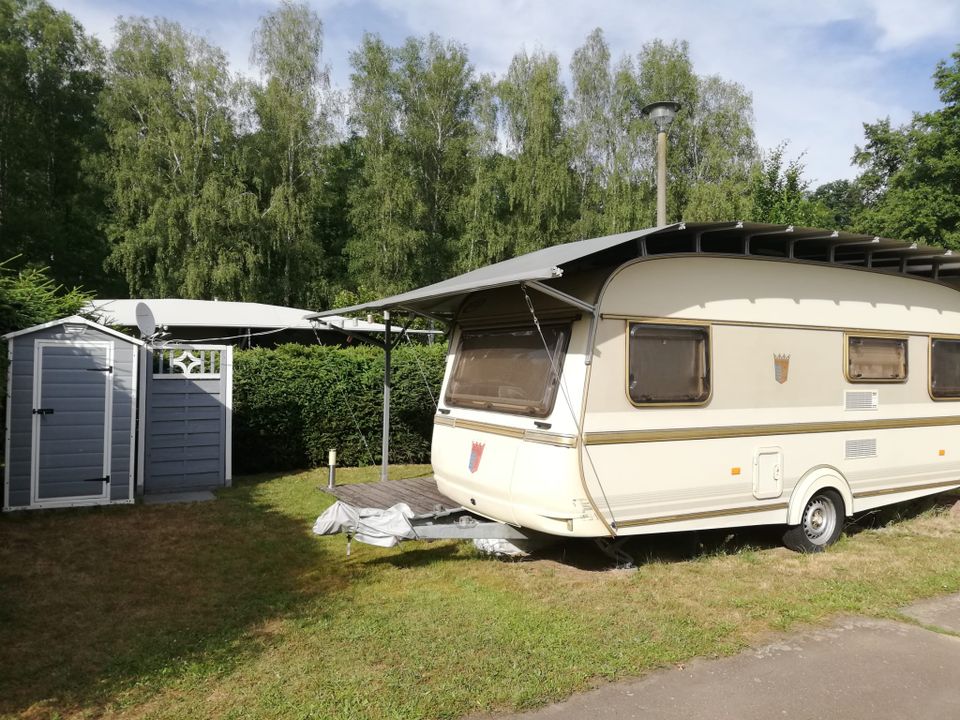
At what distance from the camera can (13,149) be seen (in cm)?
2158

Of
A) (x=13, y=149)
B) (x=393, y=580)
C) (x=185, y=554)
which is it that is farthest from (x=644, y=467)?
(x=13, y=149)

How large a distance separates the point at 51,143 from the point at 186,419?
772 inches

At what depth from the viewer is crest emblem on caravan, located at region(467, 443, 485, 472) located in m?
5.74

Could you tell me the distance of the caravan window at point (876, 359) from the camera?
6.52 m

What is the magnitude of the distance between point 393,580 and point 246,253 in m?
18.3

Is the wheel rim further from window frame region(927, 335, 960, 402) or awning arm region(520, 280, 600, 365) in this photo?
awning arm region(520, 280, 600, 365)

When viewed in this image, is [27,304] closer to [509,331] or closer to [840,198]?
[509,331]

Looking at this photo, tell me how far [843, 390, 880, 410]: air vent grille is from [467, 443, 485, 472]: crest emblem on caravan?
3462 mm

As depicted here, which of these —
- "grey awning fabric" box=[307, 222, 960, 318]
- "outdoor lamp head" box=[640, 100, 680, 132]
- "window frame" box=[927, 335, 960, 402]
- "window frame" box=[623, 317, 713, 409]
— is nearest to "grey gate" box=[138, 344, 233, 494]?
"grey awning fabric" box=[307, 222, 960, 318]

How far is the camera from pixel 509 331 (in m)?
5.91

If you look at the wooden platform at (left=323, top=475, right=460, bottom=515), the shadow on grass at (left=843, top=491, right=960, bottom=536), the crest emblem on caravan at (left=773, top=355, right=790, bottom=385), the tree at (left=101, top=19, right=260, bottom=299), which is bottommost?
the shadow on grass at (left=843, top=491, right=960, bottom=536)

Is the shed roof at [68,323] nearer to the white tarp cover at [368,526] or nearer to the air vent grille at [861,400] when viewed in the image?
the white tarp cover at [368,526]

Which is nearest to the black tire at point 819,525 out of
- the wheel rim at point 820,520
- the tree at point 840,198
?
the wheel rim at point 820,520

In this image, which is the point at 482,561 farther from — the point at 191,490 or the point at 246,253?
the point at 246,253
